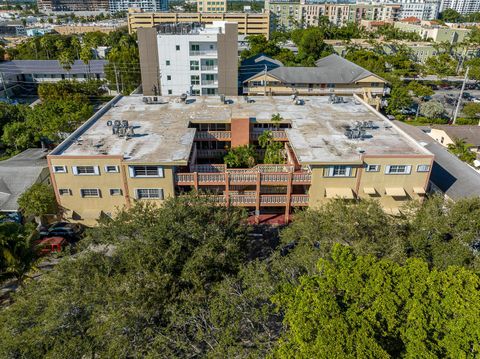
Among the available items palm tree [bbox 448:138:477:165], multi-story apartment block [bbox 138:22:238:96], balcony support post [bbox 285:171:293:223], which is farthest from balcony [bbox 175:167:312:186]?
multi-story apartment block [bbox 138:22:238:96]

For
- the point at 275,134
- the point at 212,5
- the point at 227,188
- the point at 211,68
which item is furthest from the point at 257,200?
the point at 212,5

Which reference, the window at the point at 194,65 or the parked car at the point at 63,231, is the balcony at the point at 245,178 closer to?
the parked car at the point at 63,231

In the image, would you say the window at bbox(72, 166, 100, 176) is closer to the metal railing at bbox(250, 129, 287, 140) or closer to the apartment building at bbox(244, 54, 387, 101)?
the metal railing at bbox(250, 129, 287, 140)

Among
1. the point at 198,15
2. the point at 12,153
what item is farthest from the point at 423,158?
the point at 198,15

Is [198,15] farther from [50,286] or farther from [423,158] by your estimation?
[50,286]

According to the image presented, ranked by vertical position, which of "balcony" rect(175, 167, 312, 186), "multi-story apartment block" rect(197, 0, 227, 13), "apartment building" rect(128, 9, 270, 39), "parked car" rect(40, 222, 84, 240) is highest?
"multi-story apartment block" rect(197, 0, 227, 13)

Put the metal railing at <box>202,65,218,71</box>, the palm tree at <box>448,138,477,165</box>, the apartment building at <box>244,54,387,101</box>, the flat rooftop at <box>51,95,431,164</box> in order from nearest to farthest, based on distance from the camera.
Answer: the flat rooftop at <box>51,95,431,164</box>
the palm tree at <box>448,138,477,165</box>
the metal railing at <box>202,65,218,71</box>
the apartment building at <box>244,54,387,101</box>

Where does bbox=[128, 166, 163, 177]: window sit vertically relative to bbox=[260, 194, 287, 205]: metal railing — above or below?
above

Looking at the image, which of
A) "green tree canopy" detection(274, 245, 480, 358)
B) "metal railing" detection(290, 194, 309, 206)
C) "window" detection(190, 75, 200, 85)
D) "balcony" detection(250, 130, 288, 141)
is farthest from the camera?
"window" detection(190, 75, 200, 85)
